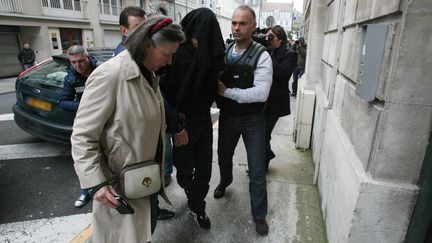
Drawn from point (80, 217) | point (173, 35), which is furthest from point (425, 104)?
point (80, 217)

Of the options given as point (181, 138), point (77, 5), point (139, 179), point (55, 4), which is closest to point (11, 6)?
point (55, 4)

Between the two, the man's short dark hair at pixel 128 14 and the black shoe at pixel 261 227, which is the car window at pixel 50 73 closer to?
the man's short dark hair at pixel 128 14

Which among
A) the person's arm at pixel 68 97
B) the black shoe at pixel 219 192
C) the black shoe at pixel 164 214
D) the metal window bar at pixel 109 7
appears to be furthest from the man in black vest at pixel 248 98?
the metal window bar at pixel 109 7

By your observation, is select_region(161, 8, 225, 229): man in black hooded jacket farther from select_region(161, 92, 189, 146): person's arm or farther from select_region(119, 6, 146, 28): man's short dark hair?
select_region(119, 6, 146, 28): man's short dark hair

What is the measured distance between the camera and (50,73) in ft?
13.6

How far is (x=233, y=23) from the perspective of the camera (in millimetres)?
2521

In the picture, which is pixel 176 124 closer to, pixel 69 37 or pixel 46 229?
pixel 46 229

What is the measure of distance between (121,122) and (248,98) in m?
1.17

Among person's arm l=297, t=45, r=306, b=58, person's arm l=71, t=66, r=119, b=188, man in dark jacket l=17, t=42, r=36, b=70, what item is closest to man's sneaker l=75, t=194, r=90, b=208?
person's arm l=71, t=66, r=119, b=188

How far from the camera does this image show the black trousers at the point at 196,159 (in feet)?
8.25

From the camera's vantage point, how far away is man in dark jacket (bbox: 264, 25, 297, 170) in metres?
3.39

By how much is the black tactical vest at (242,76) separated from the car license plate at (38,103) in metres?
2.68

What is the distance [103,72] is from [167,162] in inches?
82.7

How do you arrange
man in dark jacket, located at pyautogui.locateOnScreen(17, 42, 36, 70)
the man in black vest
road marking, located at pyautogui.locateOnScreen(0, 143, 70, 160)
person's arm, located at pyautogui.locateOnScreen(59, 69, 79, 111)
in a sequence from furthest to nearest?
1. man in dark jacket, located at pyautogui.locateOnScreen(17, 42, 36, 70)
2. road marking, located at pyautogui.locateOnScreen(0, 143, 70, 160)
3. person's arm, located at pyautogui.locateOnScreen(59, 69, 79, 111)
4. the man in black vest
